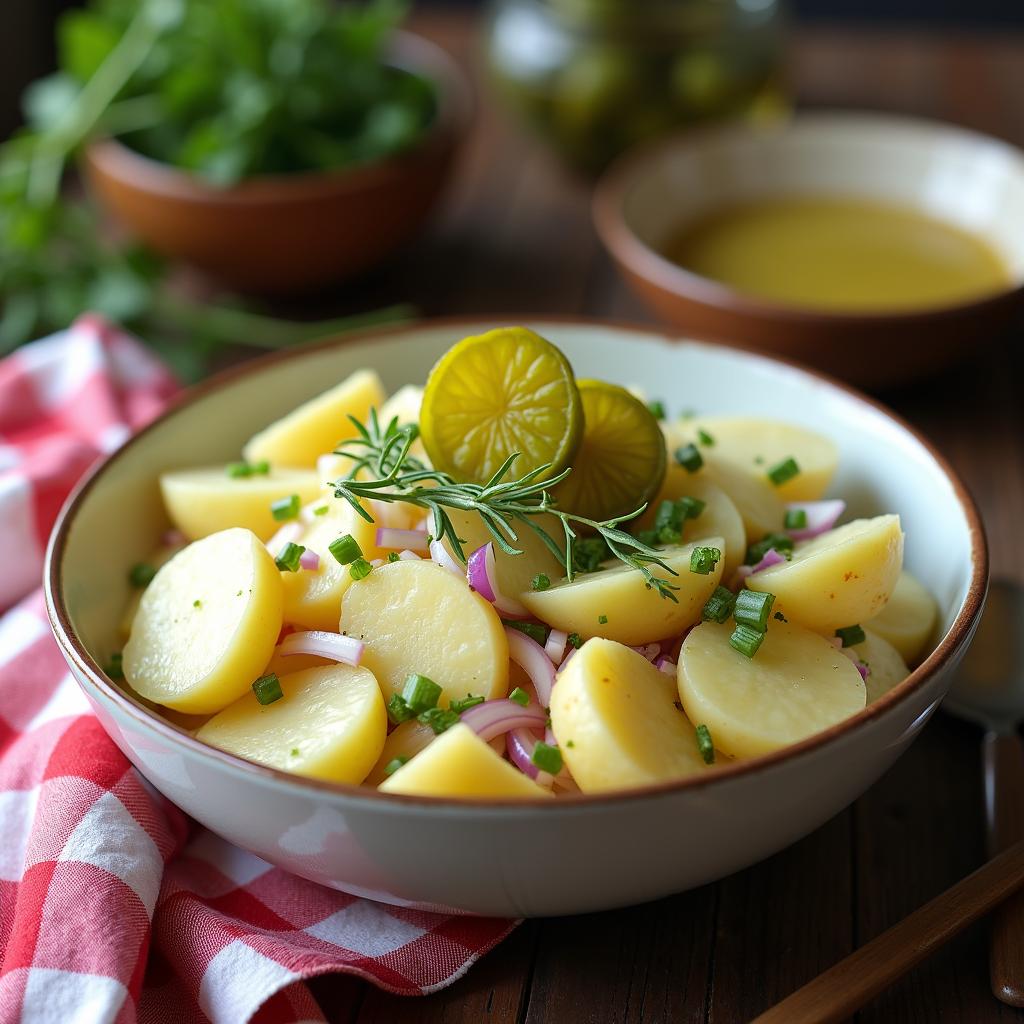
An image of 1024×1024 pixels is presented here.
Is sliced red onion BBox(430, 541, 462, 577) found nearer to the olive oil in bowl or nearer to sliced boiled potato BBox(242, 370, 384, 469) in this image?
sliced boiled potato BBox(242, 370, 384, 469)

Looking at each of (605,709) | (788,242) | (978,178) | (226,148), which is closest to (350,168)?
(226,148)

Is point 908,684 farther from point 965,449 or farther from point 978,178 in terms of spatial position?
point 978,178

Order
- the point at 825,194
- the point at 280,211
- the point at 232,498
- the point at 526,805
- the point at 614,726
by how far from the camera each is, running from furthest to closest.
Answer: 1. the point at 825,194
2. the point at 280,211
3. the point at 232,498
4. the point at 614,726
5. the point at 526,805

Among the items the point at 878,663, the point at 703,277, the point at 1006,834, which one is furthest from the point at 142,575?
the point at 703,277

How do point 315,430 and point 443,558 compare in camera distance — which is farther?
point 315,430

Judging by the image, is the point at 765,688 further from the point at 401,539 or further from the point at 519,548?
the point at 401,539

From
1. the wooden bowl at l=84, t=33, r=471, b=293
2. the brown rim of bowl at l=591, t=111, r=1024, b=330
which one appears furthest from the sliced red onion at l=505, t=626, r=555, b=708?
the wooden bowl at l=84, t=33, r=471, b=293
